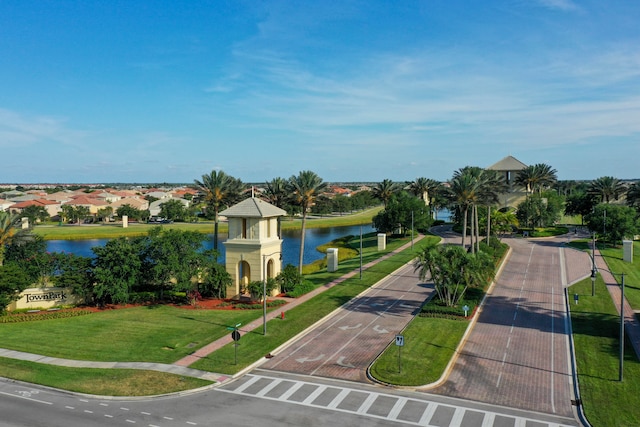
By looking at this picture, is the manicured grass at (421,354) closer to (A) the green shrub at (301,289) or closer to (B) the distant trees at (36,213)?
(A) the green shrub at (301,289)

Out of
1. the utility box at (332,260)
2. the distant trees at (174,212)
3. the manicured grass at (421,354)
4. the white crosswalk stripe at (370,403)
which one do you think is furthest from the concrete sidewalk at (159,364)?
the distant trees at (174,212)

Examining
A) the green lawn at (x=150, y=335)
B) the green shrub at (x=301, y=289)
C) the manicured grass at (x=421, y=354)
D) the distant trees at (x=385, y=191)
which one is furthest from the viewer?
the distant trees at (x=385, y=191)

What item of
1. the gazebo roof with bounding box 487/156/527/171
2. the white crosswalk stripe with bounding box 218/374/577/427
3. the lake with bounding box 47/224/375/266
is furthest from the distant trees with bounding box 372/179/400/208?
the white crosswalk stripe with bounding box 218/374/577/427

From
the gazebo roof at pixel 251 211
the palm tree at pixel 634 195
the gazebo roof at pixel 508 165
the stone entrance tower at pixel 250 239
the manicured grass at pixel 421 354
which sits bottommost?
the manicured grass at pixel 421 354

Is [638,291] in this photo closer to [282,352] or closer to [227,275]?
[282,352]

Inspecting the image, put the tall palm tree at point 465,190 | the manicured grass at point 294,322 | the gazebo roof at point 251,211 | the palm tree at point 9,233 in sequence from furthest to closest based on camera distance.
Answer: the tall palm tree at point 465,190 < the gazebo roof at point 251,211 < the palm tree at point 9,233 < the manicured grass at point 294,322

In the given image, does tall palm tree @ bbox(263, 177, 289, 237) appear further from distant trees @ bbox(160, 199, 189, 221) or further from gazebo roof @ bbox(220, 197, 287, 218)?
distant trees @ bbox(160, 199, 189, 221)
